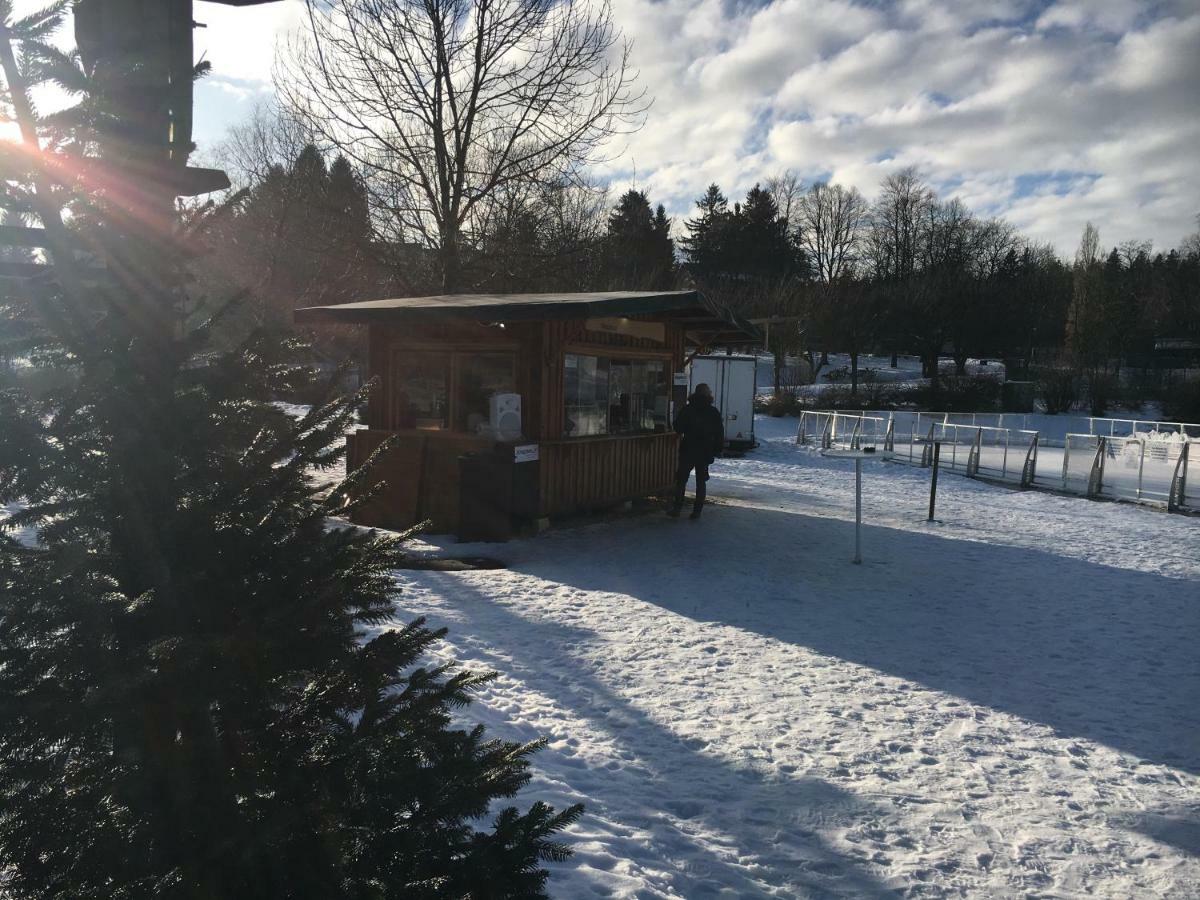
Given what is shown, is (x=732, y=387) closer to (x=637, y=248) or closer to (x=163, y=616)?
(x=637, y=248)

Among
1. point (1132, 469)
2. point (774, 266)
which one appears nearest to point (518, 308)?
point (1132, 469)

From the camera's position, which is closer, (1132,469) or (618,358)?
(618,358)

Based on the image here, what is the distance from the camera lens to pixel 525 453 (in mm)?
10242

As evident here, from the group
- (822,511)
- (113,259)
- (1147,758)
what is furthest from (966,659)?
(822,511)

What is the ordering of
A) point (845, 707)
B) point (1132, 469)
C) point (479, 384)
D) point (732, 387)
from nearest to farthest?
point (845, 707) → point (479, 384) → point (1132, 469) → point (732, 387)

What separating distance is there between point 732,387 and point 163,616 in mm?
22806

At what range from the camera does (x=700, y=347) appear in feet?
47.0

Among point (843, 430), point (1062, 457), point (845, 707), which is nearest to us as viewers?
point (845, 707)

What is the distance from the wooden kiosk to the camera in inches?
404

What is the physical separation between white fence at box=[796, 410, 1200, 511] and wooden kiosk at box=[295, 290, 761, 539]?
6.10 metres

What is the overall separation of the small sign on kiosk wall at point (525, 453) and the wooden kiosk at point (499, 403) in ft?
0.05

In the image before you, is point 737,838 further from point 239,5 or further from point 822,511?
point 822,511

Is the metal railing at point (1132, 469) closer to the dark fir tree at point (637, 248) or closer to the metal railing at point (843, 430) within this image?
the metal railing at point (843, 430)

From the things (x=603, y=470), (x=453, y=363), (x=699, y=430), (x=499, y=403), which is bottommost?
(x=603, y=470)
